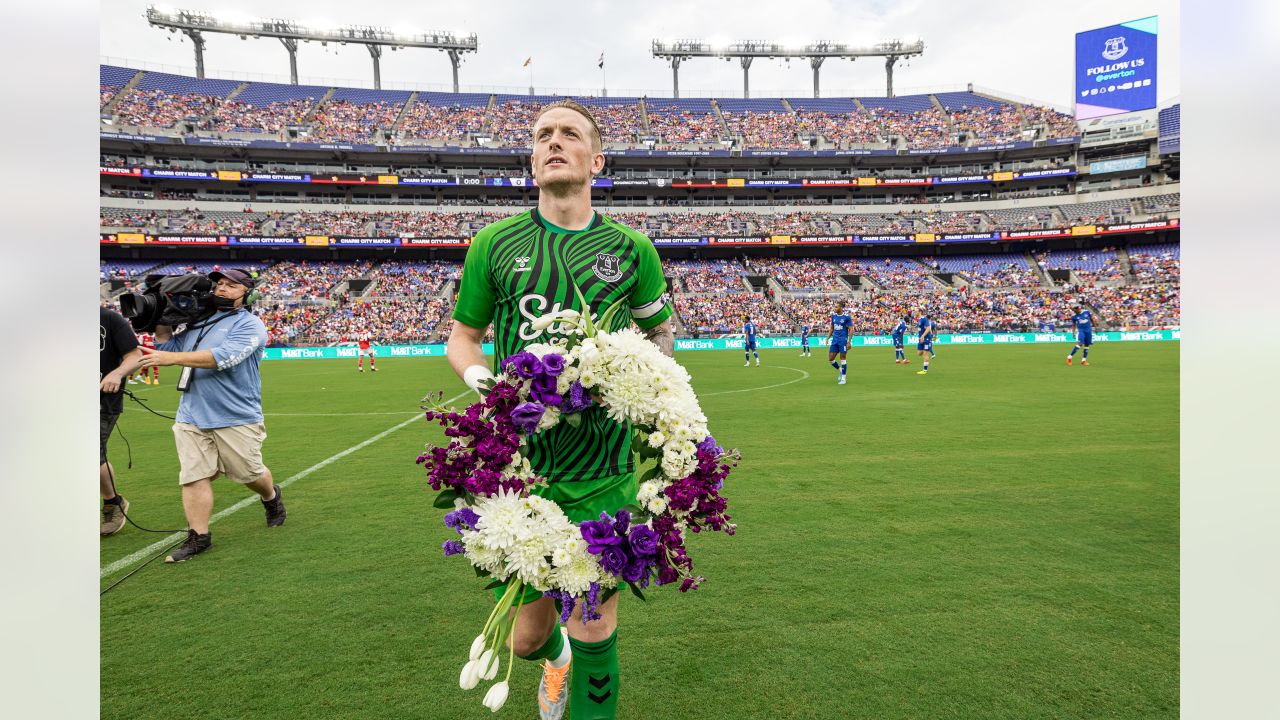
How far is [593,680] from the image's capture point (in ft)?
7.83

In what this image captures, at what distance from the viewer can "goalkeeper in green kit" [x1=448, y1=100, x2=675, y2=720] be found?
2.39 m

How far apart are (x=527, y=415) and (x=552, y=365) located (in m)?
0.17

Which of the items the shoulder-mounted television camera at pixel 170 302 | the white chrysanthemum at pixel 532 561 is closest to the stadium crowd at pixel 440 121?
the shoulder-mounted television camera at pixel 170 302

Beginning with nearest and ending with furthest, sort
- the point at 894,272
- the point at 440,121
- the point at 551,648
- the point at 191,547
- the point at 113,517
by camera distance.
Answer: the point at 551,648 → the point at 191,547 → the point at 113,517 → the point at 894,272 → the point at 440,121

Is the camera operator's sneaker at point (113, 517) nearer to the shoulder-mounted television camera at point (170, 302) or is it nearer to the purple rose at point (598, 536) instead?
the shoulder-mounted television camera at point (170, 302)

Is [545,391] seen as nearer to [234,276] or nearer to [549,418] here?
[549,418]

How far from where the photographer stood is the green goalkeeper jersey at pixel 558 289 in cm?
240

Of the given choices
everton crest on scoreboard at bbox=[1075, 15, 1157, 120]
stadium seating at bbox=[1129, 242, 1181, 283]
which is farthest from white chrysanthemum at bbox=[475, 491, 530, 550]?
stadium seating at bbox=[1129, 242, 1181, 283]

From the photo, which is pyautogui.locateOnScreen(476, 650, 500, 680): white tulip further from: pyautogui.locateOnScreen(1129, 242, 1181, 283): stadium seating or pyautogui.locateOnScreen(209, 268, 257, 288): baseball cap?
pyautogui.locateOnScreen(1129, 242, 1181, 283): stadium seating

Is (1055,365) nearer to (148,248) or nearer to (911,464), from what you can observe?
(911,464)

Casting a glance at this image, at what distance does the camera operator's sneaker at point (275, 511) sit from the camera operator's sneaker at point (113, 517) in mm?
1289

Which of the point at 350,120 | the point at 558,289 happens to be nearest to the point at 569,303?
the point at 558,289
